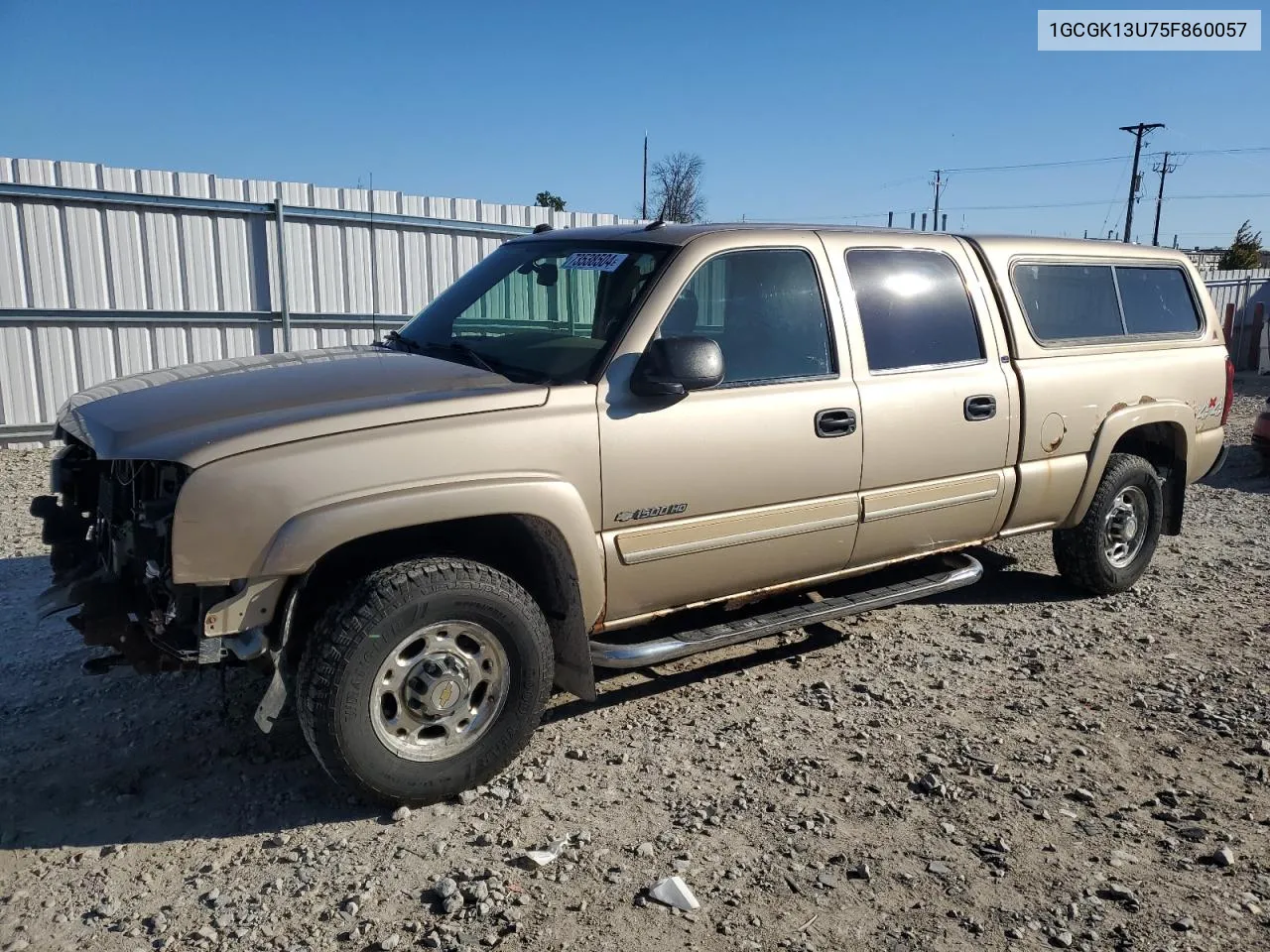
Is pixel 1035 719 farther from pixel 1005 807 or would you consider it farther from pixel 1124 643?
pixel 1124 643

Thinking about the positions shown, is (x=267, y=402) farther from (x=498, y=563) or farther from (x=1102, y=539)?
(x=1102, y=539)

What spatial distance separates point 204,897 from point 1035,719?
328cm

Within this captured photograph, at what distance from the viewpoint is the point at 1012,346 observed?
5.01m

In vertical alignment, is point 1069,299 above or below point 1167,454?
above

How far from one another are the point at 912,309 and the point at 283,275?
8.09m

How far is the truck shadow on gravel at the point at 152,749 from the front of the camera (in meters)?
3.33

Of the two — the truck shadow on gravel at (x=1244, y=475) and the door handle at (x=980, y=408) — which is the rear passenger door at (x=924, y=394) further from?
the truck shadow on gravel at (x=1244, y=475)

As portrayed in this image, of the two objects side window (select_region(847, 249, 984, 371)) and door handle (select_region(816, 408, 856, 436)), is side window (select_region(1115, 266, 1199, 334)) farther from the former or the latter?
door handle (select_region(816, 408, 856, 436))

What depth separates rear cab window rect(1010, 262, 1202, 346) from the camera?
5.25m

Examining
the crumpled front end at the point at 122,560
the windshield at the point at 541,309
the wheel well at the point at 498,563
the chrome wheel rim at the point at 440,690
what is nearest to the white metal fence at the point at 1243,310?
the windshield at the point at 541,309

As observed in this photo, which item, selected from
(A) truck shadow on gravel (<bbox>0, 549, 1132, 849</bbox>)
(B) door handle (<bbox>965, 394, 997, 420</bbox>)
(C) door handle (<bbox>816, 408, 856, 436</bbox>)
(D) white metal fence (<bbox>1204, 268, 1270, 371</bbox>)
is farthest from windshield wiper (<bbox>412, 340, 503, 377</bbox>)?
(D) white metal fence (<bbox>1204, 268, 1270, 371</bbox>)

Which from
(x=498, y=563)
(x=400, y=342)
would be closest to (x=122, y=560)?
(x=498, y=563)

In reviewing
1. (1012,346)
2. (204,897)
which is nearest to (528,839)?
(204,897)

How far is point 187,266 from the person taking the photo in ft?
33.6
